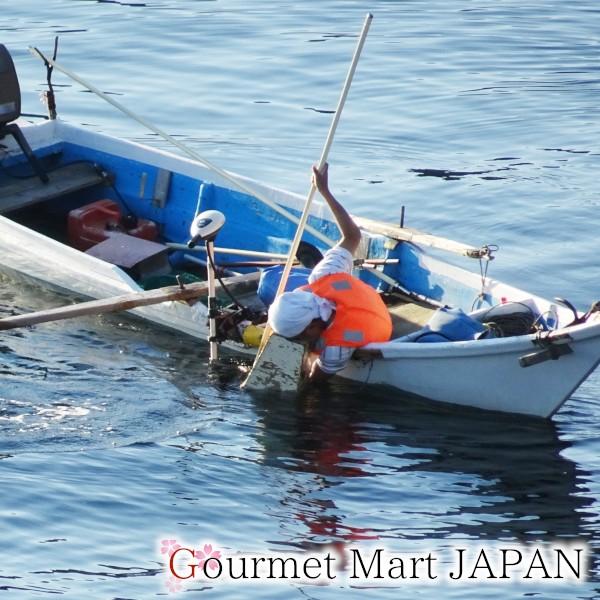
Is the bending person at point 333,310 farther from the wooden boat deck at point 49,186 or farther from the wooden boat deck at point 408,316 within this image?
the wooden boat deck at point 49,186

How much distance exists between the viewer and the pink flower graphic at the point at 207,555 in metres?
7.86

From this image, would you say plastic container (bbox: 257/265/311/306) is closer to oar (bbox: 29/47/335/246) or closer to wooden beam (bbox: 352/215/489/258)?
oar (bbox: 29/47/335/246)

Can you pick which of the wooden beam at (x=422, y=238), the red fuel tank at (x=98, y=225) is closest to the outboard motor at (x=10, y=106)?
the red fuel tank at (x=98, y=225)

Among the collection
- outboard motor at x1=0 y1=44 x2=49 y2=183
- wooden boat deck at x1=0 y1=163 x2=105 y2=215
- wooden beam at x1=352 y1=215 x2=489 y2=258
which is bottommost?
wooden beam at x1=352 y1=215 x2=489 y2=258

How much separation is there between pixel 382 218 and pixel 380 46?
21.4ft

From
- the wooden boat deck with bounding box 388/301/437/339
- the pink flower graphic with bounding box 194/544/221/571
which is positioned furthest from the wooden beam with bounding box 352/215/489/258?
the pink flower graphic with bounding box 194/544/221/571

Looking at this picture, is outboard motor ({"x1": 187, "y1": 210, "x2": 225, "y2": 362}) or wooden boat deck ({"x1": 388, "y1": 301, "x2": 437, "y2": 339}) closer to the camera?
outboard motor ({"x1": 187, "y1": 210, "x2": 225, "y2": 362})

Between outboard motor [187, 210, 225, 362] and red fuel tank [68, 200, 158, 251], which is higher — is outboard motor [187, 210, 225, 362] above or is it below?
below

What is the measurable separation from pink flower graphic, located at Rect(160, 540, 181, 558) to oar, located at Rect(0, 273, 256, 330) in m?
2.44

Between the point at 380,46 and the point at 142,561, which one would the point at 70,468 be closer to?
the point at 142,561

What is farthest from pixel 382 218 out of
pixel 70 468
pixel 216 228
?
pixel 70 468

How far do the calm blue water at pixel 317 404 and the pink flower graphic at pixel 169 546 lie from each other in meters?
0.07

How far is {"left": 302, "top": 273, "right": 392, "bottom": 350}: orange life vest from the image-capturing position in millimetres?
9453

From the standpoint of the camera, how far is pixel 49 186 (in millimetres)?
12320
